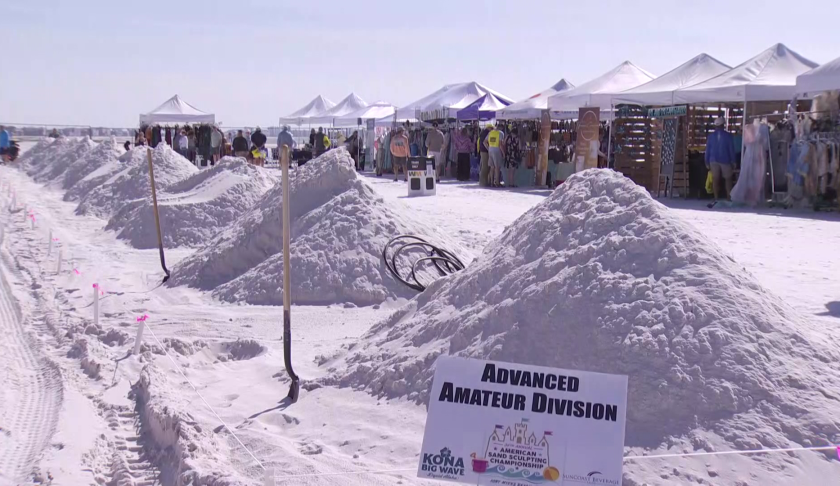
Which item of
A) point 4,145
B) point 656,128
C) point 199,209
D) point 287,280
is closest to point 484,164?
point 656,128

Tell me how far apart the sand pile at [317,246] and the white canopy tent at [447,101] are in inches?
605

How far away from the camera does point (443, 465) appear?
3.36m

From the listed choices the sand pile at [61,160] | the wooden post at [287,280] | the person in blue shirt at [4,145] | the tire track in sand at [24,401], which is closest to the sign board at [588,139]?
the tire track in sand at [24,401]

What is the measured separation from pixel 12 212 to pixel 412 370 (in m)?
15.8

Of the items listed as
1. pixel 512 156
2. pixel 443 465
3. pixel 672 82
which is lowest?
pixel 443 465

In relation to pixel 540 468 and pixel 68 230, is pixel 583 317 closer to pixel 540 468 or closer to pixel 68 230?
pixel 540 468

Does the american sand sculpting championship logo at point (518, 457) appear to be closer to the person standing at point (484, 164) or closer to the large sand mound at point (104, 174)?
the large sand mound at point (104, 174)

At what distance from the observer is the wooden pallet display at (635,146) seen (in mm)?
18812

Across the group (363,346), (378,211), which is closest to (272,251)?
(378,211)

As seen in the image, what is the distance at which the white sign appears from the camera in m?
3.23

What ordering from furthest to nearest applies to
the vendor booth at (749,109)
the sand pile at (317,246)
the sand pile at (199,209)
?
the vendor booth at (749,109), the sand pile at (199,209), the sand pile at (317,246)

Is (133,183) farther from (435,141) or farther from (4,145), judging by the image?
(4,145)

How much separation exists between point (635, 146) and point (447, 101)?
8.65m

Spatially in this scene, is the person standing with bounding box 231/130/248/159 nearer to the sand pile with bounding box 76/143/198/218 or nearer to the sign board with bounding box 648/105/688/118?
the sand pile with bounding box 76/143/198/218
